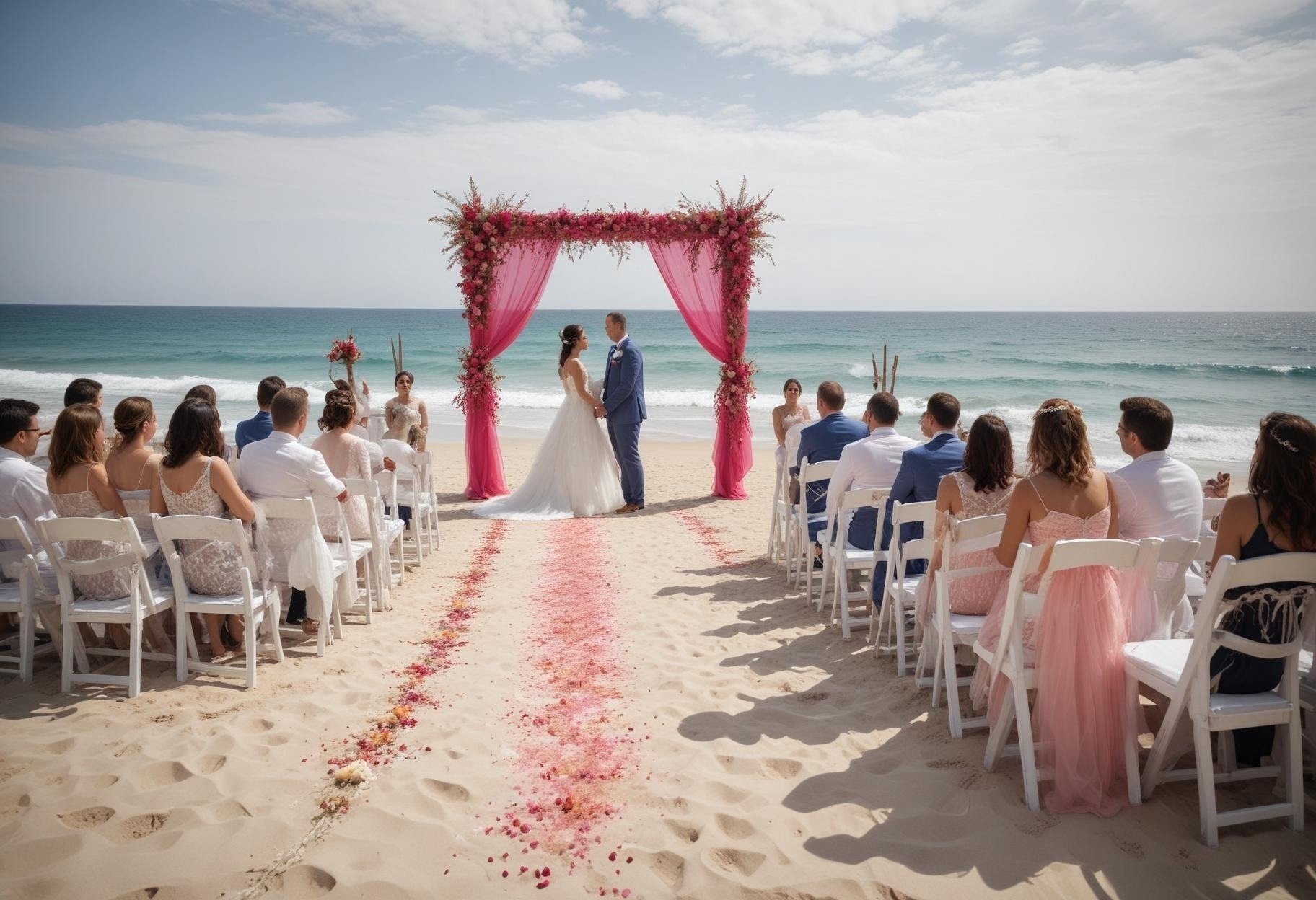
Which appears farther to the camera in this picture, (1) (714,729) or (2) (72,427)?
(2) (72,427)

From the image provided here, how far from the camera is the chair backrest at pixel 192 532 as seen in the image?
370 centimetres

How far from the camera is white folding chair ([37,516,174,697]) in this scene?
143 inches

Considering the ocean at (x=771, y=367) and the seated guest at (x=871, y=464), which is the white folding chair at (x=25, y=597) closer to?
the seated guest at (x=871, y=464)

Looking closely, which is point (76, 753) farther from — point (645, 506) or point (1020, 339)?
point (1020, 339)

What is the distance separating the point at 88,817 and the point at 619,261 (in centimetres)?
766

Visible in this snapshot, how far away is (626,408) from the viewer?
9180 millimetres

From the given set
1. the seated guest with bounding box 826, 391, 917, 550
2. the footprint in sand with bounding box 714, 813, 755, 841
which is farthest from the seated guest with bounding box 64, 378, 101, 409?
the seated guest with bounding box 826, 391, 917, 550

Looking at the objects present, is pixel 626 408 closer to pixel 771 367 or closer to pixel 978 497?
pixel 978 497

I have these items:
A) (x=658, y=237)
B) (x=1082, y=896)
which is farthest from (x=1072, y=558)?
(x=658, y=237)

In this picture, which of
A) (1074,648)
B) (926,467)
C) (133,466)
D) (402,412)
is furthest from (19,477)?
(1074,648)

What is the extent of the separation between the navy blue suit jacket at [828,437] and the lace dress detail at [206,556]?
153 inches

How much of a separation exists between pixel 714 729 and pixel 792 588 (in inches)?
102

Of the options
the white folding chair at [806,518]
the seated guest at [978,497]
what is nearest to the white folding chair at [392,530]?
the white folding chair at [806,518]

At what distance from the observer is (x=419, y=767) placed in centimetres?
313
